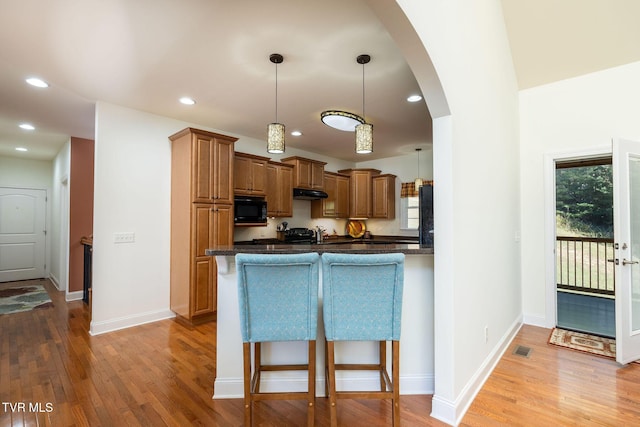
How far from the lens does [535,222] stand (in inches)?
142

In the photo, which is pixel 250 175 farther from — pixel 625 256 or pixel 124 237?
pixel 625 256

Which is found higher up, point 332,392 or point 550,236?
point 550,236

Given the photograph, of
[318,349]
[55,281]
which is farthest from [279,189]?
[55,281]

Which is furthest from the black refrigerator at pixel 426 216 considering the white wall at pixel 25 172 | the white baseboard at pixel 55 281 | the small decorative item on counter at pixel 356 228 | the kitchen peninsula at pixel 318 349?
the white wall at pixel 25 172

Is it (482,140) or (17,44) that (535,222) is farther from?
(17,44)

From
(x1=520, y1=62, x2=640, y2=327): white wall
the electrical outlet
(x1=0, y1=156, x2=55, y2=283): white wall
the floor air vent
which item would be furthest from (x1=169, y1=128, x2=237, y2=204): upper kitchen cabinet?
(x1=0, y1=156, x2=55, y2=283): white wall

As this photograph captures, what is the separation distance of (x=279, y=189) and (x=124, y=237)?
7.42 feet

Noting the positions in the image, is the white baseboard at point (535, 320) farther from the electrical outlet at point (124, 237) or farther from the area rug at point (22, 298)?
the area rug at point (22, 298)

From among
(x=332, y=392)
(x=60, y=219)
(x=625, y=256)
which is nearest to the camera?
(x=332, y=392)

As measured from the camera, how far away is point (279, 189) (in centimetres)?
488

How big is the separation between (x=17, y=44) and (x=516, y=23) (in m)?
4.62

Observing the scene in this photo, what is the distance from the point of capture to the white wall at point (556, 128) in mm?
3086

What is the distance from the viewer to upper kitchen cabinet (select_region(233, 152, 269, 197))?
166 inches

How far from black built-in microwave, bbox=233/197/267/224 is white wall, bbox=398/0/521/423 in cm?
291
